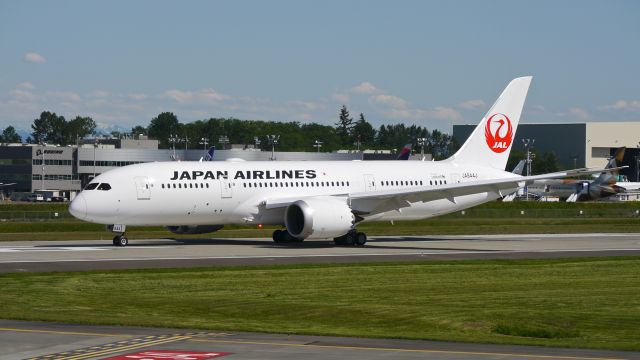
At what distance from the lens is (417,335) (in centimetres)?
2144

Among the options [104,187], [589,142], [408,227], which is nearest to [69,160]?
[589,142]

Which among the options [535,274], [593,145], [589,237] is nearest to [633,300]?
[535,274]

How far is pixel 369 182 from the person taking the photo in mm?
53750

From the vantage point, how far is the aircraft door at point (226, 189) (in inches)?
1945

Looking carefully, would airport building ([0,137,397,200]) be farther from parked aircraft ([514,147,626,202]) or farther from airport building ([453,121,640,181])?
airport building ([453,121,640,181])

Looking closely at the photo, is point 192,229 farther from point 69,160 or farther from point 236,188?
point 69,160

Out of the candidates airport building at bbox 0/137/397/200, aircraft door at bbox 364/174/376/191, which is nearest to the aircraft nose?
aircraft door at bbox 364/174/376/191

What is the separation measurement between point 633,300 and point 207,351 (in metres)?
14.1

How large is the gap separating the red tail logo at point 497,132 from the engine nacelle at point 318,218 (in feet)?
44.8

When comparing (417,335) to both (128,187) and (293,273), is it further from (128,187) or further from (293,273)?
(128,187)

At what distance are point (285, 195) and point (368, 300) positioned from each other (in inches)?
927

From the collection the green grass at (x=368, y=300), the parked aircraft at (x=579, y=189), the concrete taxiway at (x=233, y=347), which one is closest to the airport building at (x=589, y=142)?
the parked aircraft at (x=579, y=189)

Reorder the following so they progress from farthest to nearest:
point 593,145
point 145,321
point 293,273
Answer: point 593,145 → point 293,273 → point 145,321

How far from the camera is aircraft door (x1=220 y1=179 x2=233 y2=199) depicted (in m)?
49.4
